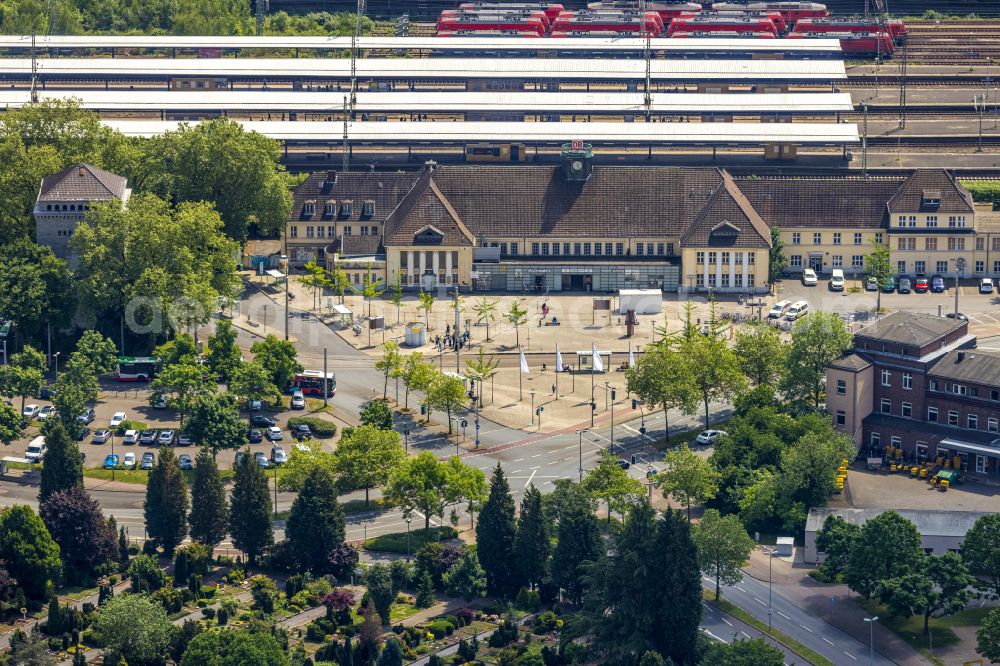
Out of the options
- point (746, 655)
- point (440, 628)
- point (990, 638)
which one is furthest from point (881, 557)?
point (440, 628)

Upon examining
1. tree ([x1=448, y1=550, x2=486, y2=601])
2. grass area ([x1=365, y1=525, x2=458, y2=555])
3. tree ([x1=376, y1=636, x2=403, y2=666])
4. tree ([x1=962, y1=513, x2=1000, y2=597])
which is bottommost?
tree ([x1=376, y1=636, x2=403, y2=666])

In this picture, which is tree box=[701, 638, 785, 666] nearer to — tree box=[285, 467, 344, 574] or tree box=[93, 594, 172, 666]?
tree box=[285, 467, 344, 574]

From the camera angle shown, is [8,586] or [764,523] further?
[764,523]

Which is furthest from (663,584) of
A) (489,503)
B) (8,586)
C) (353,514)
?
(8,586)

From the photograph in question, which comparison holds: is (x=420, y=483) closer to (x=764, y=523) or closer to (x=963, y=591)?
(x=764, y=523)

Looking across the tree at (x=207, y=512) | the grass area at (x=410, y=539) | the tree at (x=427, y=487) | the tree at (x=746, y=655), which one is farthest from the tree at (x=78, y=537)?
the tree at (x=746, y=655)

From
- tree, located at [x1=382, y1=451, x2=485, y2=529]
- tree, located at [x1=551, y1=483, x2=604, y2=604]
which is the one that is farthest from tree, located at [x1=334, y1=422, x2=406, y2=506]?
tree, located at [x1=551, y1=483, x2=604, y2=604]

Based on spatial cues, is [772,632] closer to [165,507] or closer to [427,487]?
[427,487]

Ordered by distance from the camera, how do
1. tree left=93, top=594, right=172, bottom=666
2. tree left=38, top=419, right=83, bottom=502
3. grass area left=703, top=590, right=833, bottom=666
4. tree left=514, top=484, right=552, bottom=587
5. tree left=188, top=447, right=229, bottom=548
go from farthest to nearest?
tree left=38, top=419, right=83, bottom=502 < tree left=188, top=447, right=229, bottom=548 < tree left=514, top=484, right=552, bottom=587 < grass area left=703, top=590, right=833, bottom=666 < tree left=93, top=594, right=172, bottom=666
